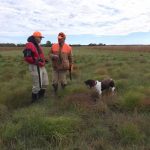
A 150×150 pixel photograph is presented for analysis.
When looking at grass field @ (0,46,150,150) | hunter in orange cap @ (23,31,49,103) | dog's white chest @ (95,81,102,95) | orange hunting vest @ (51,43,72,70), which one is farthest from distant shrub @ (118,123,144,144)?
orange hunting vest @ (51,43,72,70)

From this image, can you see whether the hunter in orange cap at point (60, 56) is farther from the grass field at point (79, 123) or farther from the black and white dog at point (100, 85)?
the black and white dog at point (100, 85)

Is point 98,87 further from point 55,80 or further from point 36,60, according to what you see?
point 36,60

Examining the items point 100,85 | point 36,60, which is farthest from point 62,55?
point 100,85

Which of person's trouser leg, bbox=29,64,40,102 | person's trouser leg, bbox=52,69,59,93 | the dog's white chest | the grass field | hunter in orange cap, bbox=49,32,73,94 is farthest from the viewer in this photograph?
person's trouser leg, bbox=52,69,59,93

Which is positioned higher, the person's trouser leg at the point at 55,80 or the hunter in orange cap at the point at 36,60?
the hunter in orange cap at the point at 36,60

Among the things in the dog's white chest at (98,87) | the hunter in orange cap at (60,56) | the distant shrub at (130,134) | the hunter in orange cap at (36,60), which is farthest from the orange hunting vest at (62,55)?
the distant shrub at (130,134)

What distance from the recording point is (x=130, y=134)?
6.51 metres

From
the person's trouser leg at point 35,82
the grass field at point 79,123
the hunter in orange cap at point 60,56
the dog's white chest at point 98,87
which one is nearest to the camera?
the grass field at point 79,123

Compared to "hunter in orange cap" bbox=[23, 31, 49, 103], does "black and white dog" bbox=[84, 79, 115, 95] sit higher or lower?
lower

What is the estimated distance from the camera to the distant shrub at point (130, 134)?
637 centimetres

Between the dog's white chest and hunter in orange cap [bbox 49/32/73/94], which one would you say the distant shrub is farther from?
hunter in orange cap [bbox 49/32/73/94]

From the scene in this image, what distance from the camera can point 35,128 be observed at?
6.61 m

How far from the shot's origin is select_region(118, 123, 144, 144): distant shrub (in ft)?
20.9

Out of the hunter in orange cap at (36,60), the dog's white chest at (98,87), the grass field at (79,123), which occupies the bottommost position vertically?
the grass field at (79,123)
